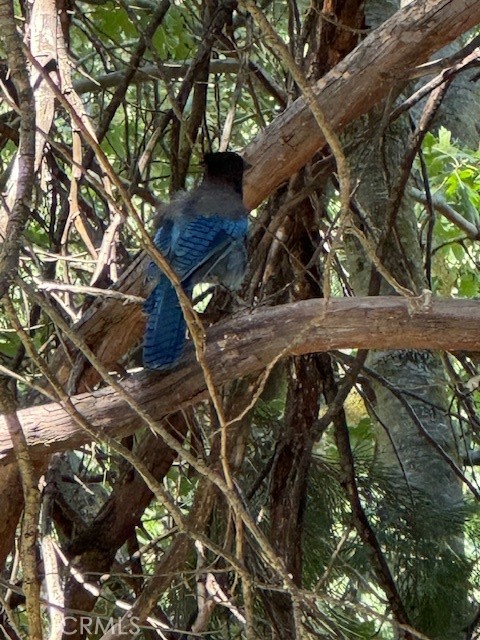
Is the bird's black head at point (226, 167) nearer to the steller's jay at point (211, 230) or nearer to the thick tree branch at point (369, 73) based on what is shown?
the steller's jay at point (211, 230)

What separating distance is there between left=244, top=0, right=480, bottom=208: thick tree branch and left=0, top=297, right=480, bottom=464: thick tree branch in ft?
1.72

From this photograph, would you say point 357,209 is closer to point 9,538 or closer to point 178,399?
point 178,399

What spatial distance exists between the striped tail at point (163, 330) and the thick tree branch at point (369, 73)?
1.62 feet

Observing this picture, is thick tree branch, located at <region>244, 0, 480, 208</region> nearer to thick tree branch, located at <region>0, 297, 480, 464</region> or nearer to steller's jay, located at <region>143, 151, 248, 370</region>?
steller's jay, located at <region>143, 151, 248, 370</region>

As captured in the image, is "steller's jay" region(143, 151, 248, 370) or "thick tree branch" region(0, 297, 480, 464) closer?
"thick tree branch" region(0, 297, 480, 464)

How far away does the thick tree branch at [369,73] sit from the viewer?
2529mm

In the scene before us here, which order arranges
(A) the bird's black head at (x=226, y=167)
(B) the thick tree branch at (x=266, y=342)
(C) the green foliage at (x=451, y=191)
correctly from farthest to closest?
(C) the green foliage at (x=451, y=191), (A) the bird's black head at (x=226, y=167), (B) the thick tree branch at (x=266, y=342)

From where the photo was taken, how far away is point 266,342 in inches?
91.7

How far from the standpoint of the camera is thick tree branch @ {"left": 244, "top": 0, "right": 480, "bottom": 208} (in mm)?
2529

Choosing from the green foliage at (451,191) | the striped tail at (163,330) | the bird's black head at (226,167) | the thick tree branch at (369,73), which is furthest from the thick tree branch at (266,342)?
the green foliage at (451,191)

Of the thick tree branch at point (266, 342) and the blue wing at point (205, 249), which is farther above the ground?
the blue wing at point (205, 249)

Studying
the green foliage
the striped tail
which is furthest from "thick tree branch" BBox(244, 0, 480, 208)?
the green foliage

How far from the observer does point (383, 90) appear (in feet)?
8.60

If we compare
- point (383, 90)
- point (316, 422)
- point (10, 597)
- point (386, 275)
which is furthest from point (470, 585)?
point (386, 275)
